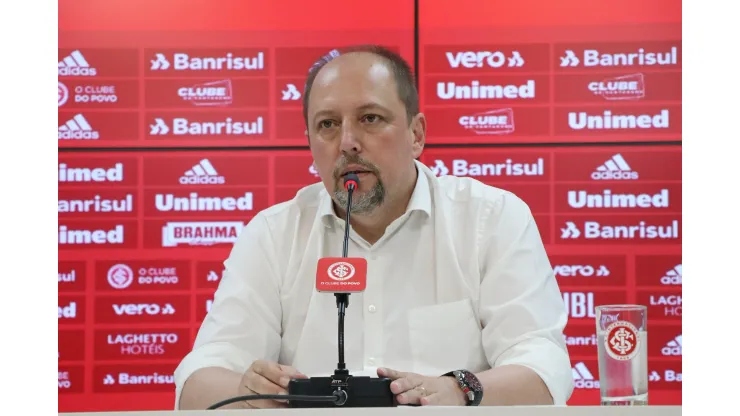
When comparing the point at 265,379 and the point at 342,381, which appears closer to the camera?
the point at 342,381

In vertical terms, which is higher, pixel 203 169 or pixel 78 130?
pixel 78 130

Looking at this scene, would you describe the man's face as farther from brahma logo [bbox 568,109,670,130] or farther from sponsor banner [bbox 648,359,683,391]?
sponsor banner [bbox 648,359,683,391]

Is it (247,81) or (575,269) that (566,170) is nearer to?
(575,269)

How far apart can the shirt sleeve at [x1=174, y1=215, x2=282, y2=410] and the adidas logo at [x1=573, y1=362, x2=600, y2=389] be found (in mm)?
1434

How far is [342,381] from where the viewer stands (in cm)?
125

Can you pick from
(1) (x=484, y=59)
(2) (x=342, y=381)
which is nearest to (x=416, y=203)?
(2) (x=342, y=381)

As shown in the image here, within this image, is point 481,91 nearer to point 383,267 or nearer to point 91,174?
point 383,267

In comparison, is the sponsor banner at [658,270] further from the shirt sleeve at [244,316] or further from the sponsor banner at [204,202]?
the shirt sleeve at [244,316]

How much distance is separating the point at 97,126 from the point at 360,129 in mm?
1470

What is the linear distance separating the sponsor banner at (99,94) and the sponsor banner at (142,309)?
2.42ft

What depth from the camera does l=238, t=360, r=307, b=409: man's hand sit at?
1392mm

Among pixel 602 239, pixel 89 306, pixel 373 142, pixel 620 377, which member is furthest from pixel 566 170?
pixel 89 306

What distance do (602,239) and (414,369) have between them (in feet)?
4.43

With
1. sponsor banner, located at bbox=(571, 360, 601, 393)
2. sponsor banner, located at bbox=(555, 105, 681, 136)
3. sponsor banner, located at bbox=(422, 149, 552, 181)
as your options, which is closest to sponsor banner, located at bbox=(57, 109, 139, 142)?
sponsor banner, located at bbox=(422, 149, 552, 181)
